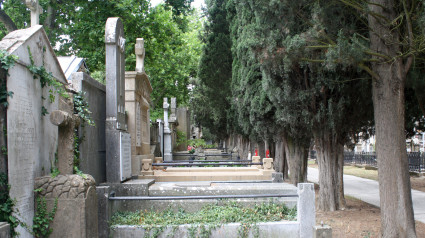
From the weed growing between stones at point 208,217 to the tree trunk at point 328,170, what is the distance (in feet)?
13.5

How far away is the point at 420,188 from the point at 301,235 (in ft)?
45.2

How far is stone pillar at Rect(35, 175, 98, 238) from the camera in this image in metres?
4.67

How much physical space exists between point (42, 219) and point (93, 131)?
2.80m

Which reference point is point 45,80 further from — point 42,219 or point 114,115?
point 114,115

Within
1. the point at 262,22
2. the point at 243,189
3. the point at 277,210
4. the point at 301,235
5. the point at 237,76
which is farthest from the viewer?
the point at 237,76

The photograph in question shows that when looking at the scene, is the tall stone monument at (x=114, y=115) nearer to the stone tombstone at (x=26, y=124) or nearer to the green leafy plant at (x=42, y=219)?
the stone tombstone at (x=26, y=124)

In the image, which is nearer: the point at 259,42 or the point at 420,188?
the point at 259,42

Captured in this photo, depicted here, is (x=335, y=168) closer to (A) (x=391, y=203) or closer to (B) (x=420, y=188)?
(A) (x=391, y=203)

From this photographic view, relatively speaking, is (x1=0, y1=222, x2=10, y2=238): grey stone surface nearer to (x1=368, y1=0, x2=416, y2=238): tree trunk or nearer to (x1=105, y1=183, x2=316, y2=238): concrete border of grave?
(x1=105, y1=183, x2=316, y2=238): concrete border of grave

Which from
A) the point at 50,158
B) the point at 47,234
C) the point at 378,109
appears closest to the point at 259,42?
the point at 378,109

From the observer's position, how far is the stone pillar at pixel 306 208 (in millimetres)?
5957

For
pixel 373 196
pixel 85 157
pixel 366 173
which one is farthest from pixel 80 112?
pixel 366 173

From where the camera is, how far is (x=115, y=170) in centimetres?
741

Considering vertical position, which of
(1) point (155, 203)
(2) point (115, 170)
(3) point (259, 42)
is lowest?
(1) point (155, 203)
